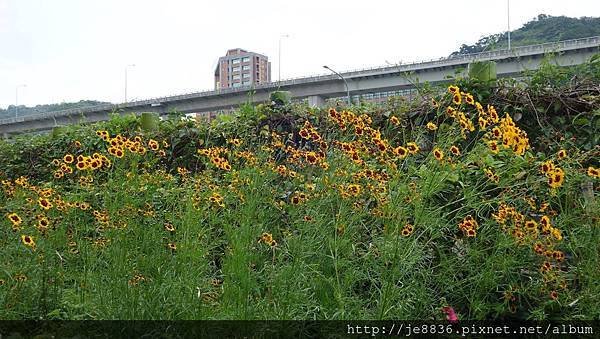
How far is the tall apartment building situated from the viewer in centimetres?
2916

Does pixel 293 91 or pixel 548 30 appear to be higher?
pixel 548 30

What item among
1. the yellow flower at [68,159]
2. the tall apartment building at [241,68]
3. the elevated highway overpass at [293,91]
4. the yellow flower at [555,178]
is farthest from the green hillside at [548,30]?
the yellow flower at [68,159]

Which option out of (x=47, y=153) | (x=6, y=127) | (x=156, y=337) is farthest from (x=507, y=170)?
(x=6, y=127)

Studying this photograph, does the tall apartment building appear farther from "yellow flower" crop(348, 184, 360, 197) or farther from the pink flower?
the pink flower

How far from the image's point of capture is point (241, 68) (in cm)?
2992

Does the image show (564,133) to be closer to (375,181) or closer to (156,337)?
(375,181)

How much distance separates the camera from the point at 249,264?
2.21 metres

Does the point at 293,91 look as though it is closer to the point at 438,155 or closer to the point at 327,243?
the point at 327,243

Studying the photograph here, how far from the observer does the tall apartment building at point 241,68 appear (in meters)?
29.2

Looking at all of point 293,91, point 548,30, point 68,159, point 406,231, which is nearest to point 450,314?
point 406,231

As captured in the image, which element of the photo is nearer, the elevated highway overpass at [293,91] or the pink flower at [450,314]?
the pink flower at [450,314]

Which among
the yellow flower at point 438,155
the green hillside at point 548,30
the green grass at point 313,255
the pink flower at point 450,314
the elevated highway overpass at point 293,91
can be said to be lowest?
the pink flower at point 450,314

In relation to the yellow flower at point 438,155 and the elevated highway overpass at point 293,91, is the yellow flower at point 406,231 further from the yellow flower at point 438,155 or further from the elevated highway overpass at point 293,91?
the elevated highway overpass at point 293,91

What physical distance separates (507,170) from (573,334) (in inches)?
31.5
